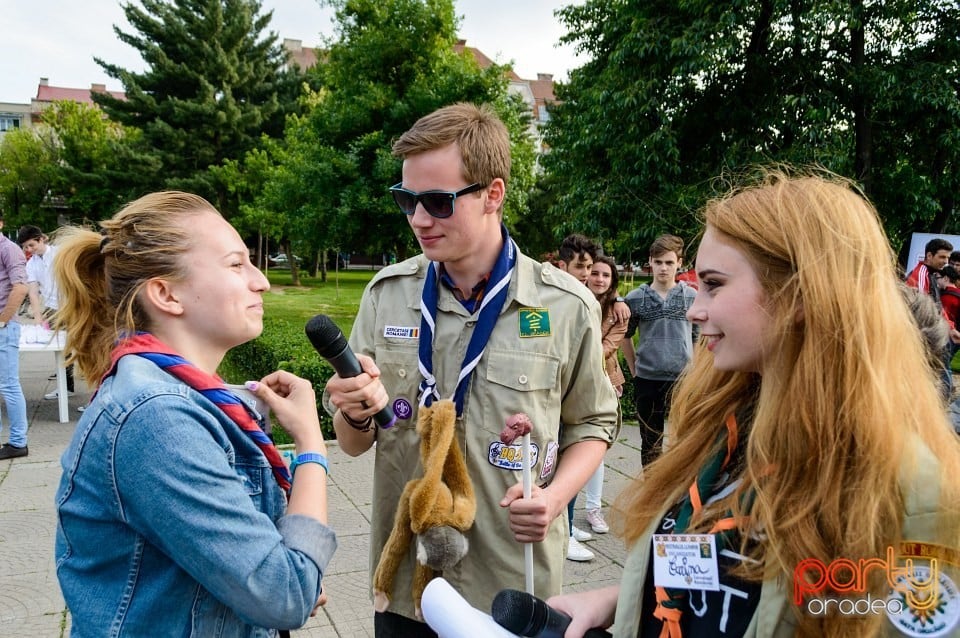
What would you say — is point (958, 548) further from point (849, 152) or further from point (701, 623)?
point (849, 152)

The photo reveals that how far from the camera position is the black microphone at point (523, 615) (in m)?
1.39

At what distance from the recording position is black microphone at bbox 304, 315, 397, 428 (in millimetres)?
1725

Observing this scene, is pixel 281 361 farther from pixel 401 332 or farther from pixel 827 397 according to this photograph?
pixel 827 397

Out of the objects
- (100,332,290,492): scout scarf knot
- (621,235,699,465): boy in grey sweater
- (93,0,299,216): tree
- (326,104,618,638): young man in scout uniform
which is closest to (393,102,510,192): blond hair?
(326,104,618,638): young man in scout uniform

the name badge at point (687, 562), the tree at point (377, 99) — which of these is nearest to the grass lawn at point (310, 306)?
the tree at point (377, 99)

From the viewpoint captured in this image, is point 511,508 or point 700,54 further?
point 700,54

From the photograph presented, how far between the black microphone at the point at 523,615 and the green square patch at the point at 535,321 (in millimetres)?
985

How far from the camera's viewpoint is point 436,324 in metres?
2.27

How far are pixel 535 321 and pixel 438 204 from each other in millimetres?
540

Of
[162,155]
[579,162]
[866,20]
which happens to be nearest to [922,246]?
[866,20]

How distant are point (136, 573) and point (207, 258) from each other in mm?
785

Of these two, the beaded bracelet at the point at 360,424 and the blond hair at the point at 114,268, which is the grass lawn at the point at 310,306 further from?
the blond hair at the point at 114,268

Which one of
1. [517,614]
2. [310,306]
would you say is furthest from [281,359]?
[310,306]

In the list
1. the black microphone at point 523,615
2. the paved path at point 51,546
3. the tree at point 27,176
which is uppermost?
the tree at point 27,176
